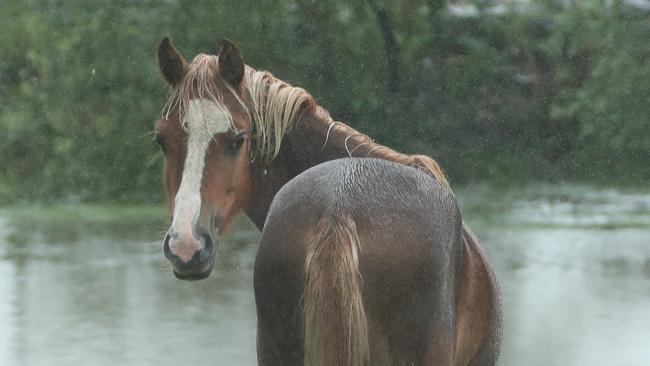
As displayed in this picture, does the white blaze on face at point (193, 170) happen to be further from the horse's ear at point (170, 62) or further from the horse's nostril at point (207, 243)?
the horse's ear at point (170, 62)

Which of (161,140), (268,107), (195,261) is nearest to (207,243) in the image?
(195,261)

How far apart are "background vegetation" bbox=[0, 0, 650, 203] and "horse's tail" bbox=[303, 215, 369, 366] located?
51.7 feet

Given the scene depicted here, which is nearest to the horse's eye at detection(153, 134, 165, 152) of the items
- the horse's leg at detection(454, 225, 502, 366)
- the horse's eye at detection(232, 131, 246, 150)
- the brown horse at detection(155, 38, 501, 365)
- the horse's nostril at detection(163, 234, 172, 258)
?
the brown horse at detection(155, 38, 501, 365)

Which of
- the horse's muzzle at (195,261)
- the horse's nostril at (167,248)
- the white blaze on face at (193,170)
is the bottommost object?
the horse's muzzle at (195,261)

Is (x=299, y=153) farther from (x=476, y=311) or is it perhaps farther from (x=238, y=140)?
(x=476, y=311)

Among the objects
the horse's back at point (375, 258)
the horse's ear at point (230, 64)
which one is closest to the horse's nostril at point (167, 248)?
the horse's back at point (375, 258)

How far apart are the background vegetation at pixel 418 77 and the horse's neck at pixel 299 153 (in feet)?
47.4

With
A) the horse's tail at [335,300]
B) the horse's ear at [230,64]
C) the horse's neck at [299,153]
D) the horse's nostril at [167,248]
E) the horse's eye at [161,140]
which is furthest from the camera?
the horse's neck at [299,153]

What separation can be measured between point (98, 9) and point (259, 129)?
18.8 meters

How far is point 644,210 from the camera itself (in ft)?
65.3

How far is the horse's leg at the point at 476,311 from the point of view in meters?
3.23

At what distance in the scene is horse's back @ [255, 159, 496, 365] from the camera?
9.08ft

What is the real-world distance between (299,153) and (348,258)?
51.8 inches

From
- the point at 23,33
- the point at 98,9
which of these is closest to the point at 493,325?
the point at 98,9
